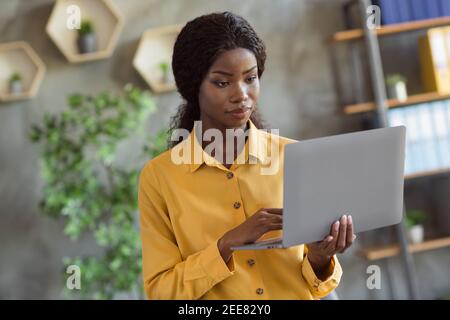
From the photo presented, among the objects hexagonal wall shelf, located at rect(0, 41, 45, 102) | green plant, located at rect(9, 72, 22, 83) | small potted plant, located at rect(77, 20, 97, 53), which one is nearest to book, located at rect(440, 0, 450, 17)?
small potted plant, located at rect(77, 20, 97, 53)

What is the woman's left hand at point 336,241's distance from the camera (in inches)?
49.5

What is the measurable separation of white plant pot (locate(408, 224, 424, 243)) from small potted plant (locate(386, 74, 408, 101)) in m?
0.67

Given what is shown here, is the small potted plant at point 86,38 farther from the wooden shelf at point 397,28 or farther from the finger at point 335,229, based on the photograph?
the finger at point 335,229

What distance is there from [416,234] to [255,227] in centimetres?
283

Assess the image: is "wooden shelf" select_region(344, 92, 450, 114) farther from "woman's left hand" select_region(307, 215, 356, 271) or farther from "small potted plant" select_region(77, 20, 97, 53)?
"woman's left hand" select_region(307, 215, 356, 271)

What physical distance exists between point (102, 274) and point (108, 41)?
3.86ft

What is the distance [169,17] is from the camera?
3.90 metres

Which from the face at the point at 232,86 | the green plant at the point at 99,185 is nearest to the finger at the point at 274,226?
the face at the point at 232,86

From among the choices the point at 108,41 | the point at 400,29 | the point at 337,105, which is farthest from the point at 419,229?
the point at 108,41

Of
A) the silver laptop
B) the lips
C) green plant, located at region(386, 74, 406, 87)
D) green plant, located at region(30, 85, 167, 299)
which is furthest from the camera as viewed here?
green plant, located at region(386, 74, 406, 87)

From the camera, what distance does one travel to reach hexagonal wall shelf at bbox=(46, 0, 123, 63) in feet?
12.5

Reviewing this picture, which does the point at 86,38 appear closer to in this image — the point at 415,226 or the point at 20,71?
the point at 20,71
